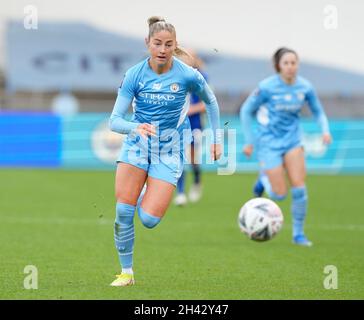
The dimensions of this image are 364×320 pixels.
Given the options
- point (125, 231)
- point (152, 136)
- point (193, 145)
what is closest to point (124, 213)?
Result: point (125, 231)

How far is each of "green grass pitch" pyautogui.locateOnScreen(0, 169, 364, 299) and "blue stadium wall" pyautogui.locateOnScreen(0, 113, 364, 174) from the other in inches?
192

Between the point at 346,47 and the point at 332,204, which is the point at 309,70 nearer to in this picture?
the point at 346,47

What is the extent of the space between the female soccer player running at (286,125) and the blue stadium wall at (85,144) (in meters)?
10.5

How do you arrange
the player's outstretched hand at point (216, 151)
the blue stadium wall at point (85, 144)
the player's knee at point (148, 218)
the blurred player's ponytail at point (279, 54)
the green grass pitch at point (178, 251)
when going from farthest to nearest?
the blue stadium wall at point (85, 144) → the blurred player's ponytail at point (279, 54) → the player's outstretched hand at point (216, 151) → the player's knee at point (148, 218) → the green grass pitch at point (178, 251)

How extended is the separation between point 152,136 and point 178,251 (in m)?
2.40

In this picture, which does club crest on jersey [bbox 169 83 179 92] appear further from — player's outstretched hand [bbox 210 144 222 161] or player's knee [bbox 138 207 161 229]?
player's knee [bbox 138 207 161 229]

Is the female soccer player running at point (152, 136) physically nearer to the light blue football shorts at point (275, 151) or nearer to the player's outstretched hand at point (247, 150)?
the player's outstretched hand at point (247, 150)

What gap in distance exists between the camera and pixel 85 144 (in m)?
22.0

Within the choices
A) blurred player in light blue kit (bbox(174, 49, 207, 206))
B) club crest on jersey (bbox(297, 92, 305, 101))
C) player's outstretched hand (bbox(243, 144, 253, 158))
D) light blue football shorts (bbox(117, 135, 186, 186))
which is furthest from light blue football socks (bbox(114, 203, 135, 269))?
blurred player in light blue kit (bbox(174, 49, 207, 206))

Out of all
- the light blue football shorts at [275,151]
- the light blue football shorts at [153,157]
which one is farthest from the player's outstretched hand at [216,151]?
the light blue football shorts at [275,151]

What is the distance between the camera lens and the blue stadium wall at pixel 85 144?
21.8m

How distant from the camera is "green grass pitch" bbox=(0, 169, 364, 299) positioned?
7.30m

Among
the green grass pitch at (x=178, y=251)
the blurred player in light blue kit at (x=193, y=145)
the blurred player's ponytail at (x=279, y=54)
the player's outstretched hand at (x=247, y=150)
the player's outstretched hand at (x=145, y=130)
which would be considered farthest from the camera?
the blurred player in light blue kit at (x=193, y=145)

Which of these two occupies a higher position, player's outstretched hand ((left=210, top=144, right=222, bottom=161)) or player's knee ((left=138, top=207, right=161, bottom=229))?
player's outstretched hand ((left=210, top=144, right=222, bottom=161))
